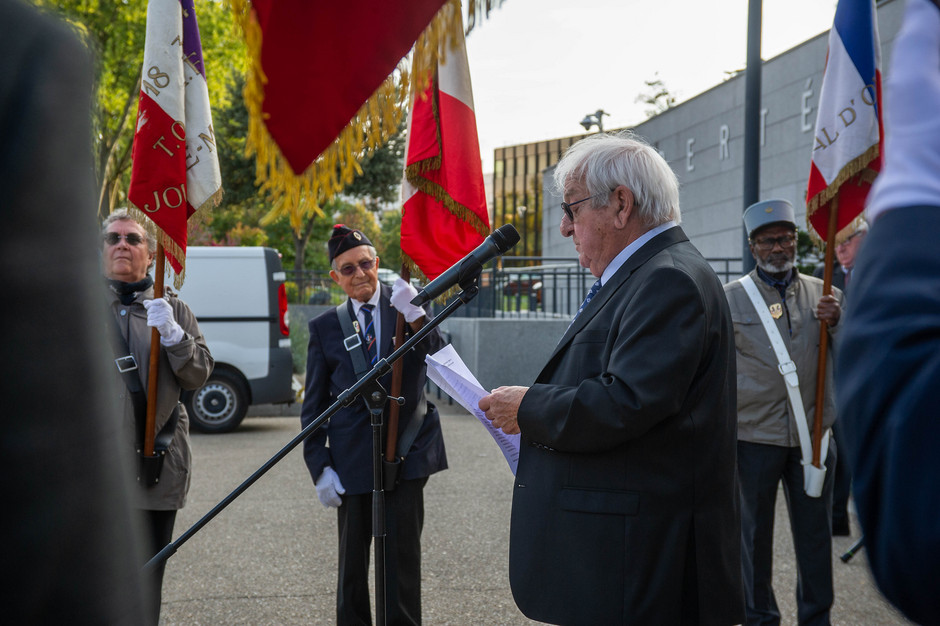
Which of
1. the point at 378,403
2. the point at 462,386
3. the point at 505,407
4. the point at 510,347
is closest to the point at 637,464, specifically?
the point at 505,407

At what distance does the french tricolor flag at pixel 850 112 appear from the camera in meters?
3.90

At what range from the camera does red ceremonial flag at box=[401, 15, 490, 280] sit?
3074 millimetres

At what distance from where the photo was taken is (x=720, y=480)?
7.94ft

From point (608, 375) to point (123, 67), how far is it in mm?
16873

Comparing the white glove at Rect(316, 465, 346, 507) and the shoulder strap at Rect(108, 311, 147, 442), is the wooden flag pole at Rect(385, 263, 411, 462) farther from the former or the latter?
the shoulder strap at Rect(108, 311, 147, 442)

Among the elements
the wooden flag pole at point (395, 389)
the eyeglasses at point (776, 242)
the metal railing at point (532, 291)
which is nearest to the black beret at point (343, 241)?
the wooden flag pole at point (395, 389)

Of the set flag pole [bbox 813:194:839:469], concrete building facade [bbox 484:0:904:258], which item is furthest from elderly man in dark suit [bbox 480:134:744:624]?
concrete building facade [bbox 484:0:904:258]

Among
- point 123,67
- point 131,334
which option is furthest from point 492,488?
point 123,67

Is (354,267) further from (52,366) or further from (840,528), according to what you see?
(840,528)

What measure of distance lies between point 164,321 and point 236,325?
21.5ft

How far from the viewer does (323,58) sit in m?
1.47

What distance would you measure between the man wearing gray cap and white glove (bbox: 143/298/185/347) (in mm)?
2612

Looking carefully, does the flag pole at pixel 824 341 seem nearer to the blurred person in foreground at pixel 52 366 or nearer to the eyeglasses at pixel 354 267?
the eyeglasses at pixel 354 267

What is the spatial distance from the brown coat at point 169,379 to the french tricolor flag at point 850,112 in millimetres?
3165
